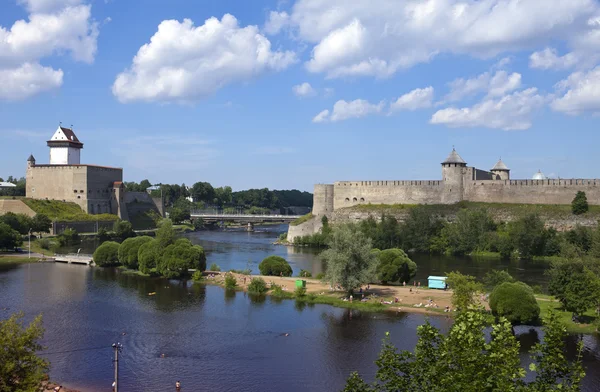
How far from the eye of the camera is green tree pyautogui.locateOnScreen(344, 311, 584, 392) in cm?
765

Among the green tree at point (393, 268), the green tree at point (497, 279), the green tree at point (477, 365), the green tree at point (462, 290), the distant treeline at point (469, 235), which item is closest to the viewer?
the green tree at point (477, 365)

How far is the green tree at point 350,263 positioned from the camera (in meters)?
26.8

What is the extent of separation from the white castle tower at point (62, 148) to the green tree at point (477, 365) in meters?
70.9

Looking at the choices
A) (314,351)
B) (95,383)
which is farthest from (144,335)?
(314,351)

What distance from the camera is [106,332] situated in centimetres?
2148

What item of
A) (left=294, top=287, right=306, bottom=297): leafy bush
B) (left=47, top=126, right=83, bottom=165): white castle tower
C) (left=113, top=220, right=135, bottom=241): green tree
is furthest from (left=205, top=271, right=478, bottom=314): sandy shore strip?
(left=47, top=126, right=83, bottom=165): white castle tower

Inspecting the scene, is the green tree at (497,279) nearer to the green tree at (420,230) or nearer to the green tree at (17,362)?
the green tree at (17,362)

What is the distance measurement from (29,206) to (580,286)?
54821 mm

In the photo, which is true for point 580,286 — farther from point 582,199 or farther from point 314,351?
point 582,199

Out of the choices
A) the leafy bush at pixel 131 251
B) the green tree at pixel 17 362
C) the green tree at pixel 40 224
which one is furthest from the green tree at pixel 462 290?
the green tree at pixel 40 224

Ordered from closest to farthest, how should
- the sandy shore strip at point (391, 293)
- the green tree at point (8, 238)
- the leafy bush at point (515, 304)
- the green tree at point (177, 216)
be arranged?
the leafy bush at point (515, 304) < the sandy shore strip at point (391, 293) < the green tree at point (8, 238) < the green tree at point (177, 216)

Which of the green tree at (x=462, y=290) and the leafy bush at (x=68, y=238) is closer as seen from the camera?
the green tree at (x=462, y=290)

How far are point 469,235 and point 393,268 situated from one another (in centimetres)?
2122

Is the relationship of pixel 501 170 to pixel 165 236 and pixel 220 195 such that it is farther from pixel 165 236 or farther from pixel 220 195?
pixel 220 195
